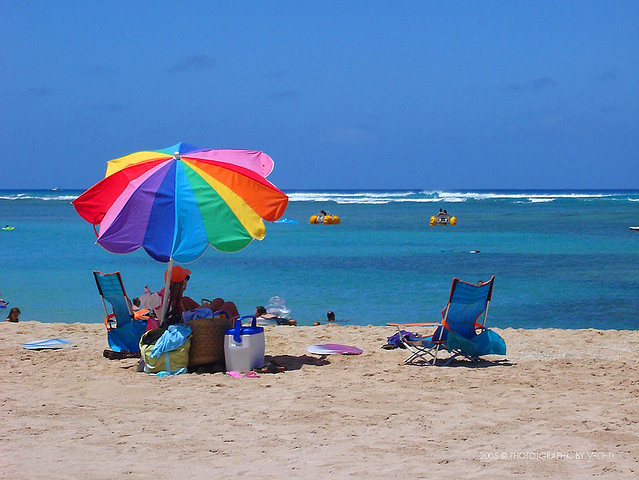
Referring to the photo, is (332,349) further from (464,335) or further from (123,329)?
(123,329)

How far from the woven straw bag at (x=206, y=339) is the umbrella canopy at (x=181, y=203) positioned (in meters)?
0.95

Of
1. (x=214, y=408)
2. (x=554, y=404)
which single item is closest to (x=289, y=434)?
(x=214, y=408)

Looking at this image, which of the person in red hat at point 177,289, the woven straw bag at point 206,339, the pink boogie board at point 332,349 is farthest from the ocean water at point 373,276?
the person in red hat at point 177,289

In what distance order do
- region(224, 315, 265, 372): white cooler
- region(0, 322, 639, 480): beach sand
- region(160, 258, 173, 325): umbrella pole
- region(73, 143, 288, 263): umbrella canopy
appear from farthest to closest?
region(224, 315, 265, 372): white cooler → region(160, 258, 173, 325): umbrella pole → region(73, 143, 288, 263): umbrella canopy → region(0, 322, 639, 480): beach sand

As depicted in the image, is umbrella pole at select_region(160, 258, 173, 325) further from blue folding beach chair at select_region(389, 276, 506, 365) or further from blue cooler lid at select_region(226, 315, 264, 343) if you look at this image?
blue folding beach chair at select_region(389, 276, 506, 365)

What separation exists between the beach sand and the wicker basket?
0.24m

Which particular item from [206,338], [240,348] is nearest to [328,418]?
[240,348]

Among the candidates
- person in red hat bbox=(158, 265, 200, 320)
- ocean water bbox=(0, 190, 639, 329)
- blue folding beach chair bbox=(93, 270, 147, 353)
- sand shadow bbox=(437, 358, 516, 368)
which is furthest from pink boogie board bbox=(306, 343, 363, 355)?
ocean water bbox=(0, 190, 639, 329)

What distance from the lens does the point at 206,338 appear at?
6934 millimetres

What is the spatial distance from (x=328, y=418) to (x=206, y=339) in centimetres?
206

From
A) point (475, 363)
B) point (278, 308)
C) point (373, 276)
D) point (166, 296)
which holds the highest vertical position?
point (166, 296)

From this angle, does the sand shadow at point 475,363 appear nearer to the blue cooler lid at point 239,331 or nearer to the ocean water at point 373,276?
the blue cooler lid at point 239,331

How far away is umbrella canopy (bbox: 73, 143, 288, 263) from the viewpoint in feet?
20.6

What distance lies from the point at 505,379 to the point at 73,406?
388cm
